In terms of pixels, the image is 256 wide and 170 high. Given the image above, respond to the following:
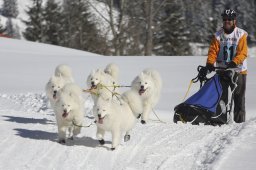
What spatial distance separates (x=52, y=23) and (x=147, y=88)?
35.3m

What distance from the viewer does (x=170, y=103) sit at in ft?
34.0

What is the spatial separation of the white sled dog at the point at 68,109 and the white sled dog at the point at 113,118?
0.41 m

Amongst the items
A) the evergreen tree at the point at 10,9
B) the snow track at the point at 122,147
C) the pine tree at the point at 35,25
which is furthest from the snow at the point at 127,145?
the evergreen tree at the point at 10,9

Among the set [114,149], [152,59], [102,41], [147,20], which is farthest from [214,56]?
[102,41]

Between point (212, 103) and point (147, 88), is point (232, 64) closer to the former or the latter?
point (212, 103)

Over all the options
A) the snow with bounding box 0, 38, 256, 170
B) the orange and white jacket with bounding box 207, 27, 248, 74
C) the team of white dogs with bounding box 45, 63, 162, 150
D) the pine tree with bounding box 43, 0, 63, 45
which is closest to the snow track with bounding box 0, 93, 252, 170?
the snow with bounding box 0, 38, 256, 170

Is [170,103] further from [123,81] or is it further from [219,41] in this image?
[219,41]

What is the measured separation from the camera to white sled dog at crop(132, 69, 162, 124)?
7176 mm

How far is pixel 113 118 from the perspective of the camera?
499 centimetres

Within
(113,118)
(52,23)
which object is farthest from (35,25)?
(113,118)

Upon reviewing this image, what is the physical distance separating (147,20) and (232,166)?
63.0ft

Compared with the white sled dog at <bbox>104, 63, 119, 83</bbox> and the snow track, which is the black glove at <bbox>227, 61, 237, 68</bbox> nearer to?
the snow track

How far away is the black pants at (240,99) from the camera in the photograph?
7082 mm

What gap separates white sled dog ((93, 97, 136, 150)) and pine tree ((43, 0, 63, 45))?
3653 cm
